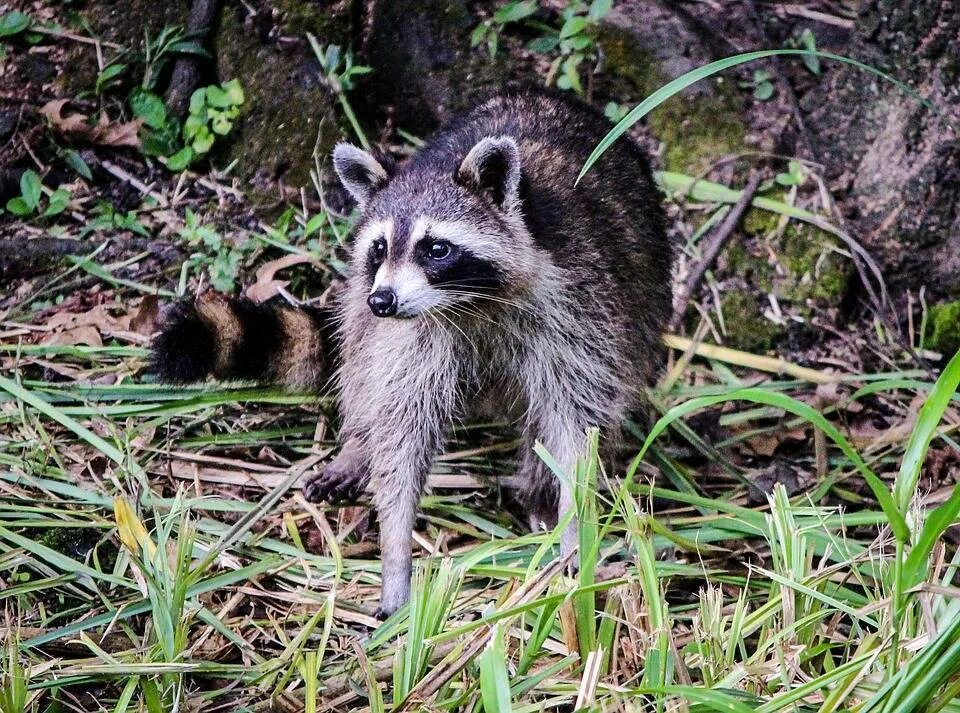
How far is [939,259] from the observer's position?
5.09 metres

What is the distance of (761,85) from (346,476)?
3.23 metres

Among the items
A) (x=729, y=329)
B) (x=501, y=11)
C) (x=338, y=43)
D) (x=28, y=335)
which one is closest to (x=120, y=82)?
(x=338, y=43)

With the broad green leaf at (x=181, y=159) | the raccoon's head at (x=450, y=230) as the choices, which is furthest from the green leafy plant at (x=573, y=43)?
Result: the raccoon's head at (x=450, y=230)

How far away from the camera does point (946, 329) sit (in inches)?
195

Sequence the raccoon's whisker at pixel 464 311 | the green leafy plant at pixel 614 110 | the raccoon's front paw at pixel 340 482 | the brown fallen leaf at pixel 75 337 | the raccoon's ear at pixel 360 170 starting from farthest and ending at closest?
the green leafy plant at pixel 614 110
the brown fallen leaf at pixel 75 337
the raccoon's front paw at pixel 340 482
the raccoon's ear at pixel 360 170
the raccoon's whisker at pixel 464 311

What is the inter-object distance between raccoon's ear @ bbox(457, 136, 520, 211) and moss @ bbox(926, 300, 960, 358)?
2344mm

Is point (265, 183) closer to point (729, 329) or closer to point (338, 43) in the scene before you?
point (338, 43)

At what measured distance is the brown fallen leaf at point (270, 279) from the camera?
4.93 m

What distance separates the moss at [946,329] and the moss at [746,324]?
2.29 feet

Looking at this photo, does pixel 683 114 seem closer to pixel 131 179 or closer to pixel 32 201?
pixel 131 179

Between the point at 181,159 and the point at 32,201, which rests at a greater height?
the point at 181,159

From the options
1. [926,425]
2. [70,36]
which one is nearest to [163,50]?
[70,36]

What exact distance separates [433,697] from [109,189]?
139 inches

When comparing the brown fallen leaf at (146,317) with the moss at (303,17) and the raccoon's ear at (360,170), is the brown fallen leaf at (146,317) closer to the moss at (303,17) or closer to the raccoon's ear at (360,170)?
the raccoon's ear at (360,170)
